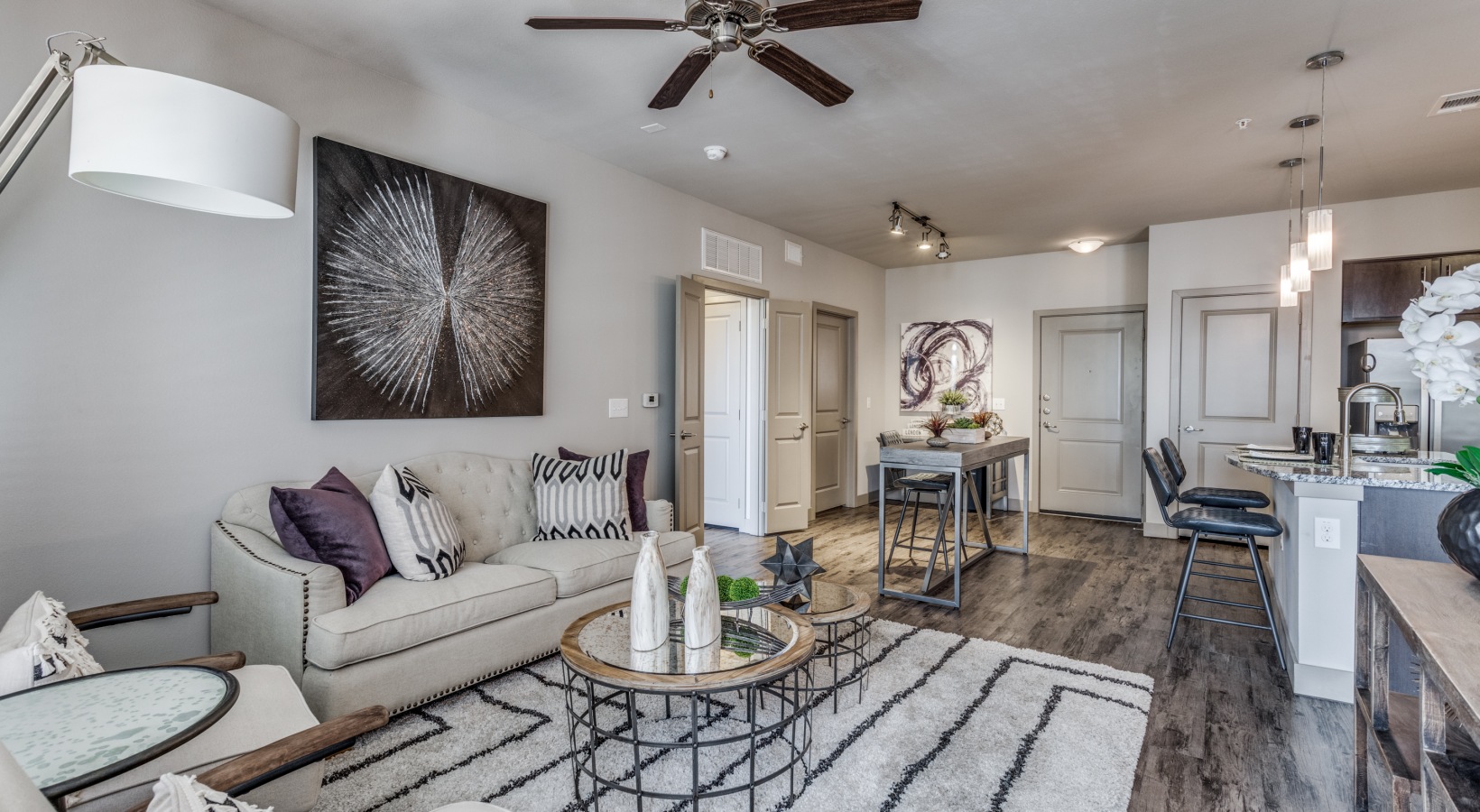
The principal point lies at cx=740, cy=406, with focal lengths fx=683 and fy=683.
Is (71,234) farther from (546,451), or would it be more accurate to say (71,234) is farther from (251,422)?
(546,451)

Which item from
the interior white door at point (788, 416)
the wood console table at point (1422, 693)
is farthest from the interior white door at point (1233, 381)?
the wood console table at point (1422, 693)

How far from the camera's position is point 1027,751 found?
2246mm

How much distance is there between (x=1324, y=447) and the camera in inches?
115

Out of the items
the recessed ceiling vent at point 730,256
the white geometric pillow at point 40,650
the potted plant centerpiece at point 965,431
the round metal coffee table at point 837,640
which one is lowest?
the round metal coffee table at point 837,640

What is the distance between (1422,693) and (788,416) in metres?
4.82

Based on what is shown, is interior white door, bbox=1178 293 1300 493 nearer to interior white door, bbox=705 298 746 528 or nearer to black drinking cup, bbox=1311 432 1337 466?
black drinking cup, bbox=1311 432 1337 466

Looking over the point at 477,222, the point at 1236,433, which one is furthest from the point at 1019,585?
the point at 477,222

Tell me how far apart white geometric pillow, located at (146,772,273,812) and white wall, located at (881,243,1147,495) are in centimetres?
685

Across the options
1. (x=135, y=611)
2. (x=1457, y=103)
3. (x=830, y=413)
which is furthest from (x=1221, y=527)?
(x=135, y=611)

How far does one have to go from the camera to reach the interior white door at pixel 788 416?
5.73 m

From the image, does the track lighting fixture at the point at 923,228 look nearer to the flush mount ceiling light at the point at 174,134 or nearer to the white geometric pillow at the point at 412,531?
the white geometric pillow at the point at 412,531

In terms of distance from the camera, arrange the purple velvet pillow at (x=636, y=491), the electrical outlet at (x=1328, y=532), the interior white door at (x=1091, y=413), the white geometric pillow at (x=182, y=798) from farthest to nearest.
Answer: the interior white door at (x=1091, y=413), the purple velvet pillow at (x=636, y=491), the electrical outlet at (x=1328, y=532), the white geometric pillow at (x=182, y=798)

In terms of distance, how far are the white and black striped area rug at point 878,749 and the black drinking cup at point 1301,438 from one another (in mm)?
1506

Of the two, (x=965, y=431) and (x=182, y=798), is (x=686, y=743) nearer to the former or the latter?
(x=182, y=798)
